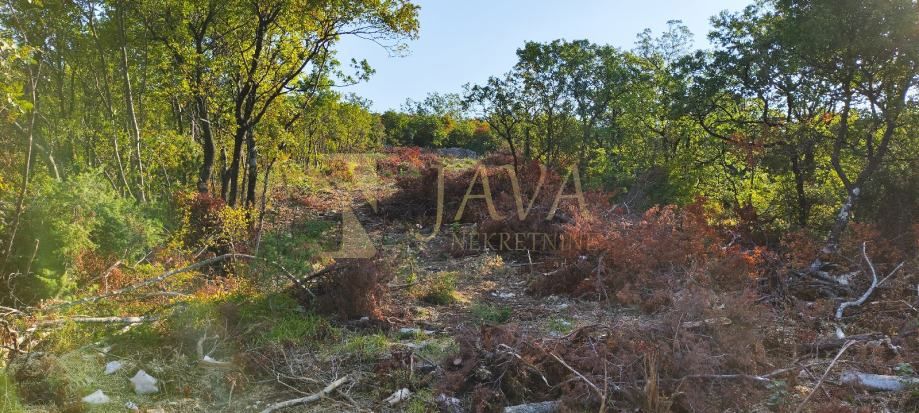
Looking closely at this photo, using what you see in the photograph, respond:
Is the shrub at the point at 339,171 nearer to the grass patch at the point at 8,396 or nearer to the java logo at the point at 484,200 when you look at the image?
the java logo at the point at 484,200


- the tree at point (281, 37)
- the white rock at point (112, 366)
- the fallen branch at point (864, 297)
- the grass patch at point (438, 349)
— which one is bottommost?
the grass patch at point (438, 349)

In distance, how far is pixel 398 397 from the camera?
12.2ft

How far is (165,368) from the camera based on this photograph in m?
3.93

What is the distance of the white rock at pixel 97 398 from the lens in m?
3.48

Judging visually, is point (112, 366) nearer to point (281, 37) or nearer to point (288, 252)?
point (288, 252)

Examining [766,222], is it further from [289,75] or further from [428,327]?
[289,75]

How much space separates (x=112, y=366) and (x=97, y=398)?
1.36 feet

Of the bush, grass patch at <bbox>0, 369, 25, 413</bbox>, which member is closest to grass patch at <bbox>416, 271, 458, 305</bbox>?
the bush

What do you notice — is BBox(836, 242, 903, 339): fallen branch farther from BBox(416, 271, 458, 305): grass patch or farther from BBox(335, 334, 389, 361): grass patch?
BBox(335, 334, 389, 361): grass patch

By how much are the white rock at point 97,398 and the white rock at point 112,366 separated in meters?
0.29

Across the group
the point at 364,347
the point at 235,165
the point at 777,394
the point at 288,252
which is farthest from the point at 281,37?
the point at 777,394

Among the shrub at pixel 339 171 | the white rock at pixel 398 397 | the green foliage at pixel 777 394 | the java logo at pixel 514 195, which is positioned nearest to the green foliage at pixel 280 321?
the white rock at pixel 398 397

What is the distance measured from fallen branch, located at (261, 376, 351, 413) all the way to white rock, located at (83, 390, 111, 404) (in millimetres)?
1028

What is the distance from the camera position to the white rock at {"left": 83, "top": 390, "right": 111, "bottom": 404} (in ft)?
11.4
